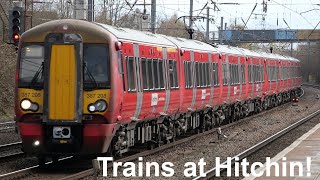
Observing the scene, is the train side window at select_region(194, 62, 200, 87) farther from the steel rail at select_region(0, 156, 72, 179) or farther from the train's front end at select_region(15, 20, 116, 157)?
the steel rail at select_region(0, 156, 72, 179)

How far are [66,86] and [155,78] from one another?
421cm

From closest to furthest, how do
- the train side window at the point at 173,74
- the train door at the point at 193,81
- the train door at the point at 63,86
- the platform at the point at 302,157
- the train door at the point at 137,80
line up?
the platform at the point at 302,157
the train door at the point at 63,86
the train door at the point at 137,80
the train side window at the point at 173,74
the train door at the point at 193,81

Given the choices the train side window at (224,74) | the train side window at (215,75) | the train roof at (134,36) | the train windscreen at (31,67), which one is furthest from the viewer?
the train side window at (224,74)

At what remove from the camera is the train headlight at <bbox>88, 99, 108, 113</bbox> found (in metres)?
14.2

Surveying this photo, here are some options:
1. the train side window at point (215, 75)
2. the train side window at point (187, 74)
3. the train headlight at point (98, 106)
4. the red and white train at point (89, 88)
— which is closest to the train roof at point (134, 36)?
the red and white train at point (89, 88)

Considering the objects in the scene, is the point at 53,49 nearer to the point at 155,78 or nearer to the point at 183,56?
the point at 155,78

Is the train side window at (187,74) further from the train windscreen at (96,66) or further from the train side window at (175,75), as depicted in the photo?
the train windscreen at (96,66)

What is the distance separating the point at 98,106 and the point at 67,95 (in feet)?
2.17

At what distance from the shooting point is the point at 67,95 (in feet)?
46.6

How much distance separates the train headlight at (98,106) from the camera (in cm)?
1425

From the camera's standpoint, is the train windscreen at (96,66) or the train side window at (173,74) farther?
the train side window at (173,74)

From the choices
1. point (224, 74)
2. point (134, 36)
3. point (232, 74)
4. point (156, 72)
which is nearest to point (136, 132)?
point (156, 72)

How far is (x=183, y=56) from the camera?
70.5 feet

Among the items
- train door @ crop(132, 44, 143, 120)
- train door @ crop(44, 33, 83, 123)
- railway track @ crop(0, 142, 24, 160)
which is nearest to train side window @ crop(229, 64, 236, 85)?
railway track @ crop(0, 142, 24, 160)
